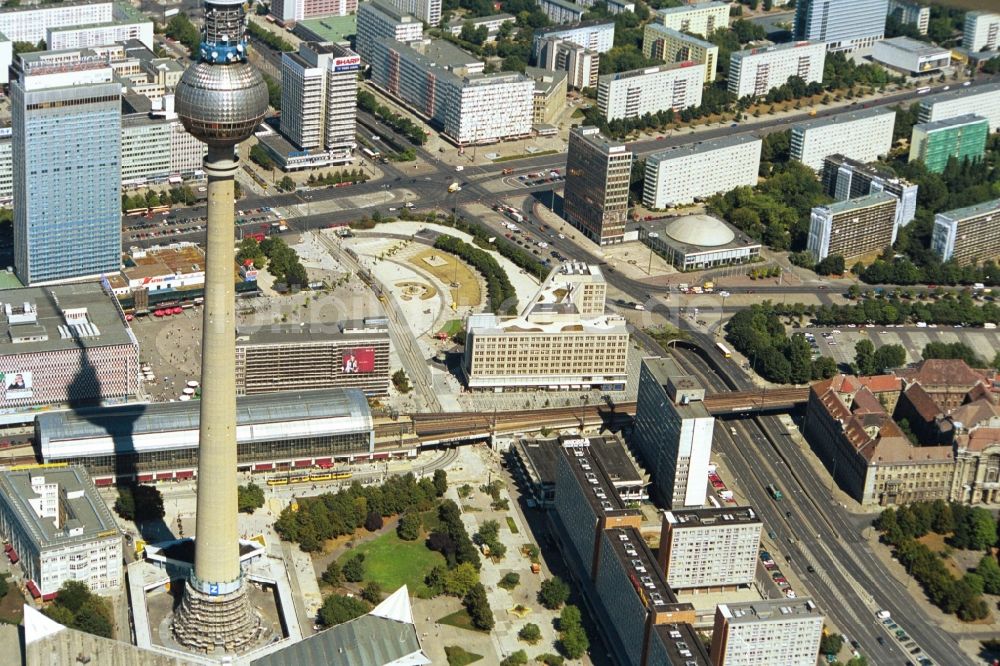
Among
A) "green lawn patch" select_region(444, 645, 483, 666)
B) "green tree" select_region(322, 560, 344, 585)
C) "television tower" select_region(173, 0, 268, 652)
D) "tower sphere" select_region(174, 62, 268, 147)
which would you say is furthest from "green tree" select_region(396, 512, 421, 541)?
"tower sphere" select_region(174, 62, 268, 147)

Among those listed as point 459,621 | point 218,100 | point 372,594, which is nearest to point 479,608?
point 459,621

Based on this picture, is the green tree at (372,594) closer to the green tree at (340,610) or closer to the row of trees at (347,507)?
the green tree at (340,610)

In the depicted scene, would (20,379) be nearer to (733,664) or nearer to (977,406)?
(733,664)

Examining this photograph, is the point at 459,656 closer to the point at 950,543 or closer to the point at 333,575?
the point at 333,575

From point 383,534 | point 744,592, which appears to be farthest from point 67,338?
point 744,592

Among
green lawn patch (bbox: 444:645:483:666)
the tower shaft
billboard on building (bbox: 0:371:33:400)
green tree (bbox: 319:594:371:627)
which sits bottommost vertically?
green lawn patch (bbox: 444:645:483:666)

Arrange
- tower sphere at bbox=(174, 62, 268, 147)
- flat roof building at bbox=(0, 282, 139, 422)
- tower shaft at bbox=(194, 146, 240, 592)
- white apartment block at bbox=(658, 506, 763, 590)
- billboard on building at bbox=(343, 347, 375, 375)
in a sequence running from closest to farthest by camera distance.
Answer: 1. tower sphere at bbox=(174, 62, 268, 147)
2. tower shaft at bbox=(194, 146, 240, 592)
3. white apartment block at bbox=(658, 506, 763, 590)
4. flat roof building at bbox=(0, 282, 139, 422)
5. billboard on building at bbox=(343, 347, 375, 375)

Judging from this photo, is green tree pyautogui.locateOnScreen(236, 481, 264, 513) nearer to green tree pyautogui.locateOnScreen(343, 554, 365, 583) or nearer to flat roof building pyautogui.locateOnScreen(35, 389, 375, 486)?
flat roof building pyautogui.locateOnScreen(35, 389, 375, 486)
